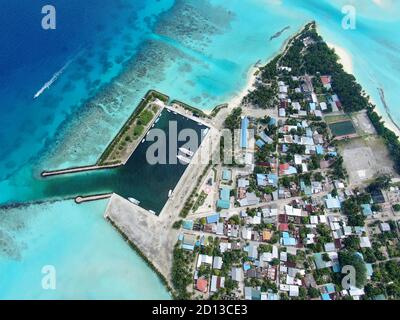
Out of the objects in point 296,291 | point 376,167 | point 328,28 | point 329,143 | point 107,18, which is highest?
point 107,18

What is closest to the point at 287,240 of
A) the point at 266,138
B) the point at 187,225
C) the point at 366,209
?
the point at 366,209

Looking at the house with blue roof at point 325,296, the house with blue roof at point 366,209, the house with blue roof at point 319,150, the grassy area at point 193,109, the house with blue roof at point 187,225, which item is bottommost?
the house with blue roof at point 325,296

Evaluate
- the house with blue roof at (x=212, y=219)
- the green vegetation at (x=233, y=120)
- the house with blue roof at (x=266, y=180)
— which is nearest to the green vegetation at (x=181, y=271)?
the house with blue roof at (x=212, y=219)

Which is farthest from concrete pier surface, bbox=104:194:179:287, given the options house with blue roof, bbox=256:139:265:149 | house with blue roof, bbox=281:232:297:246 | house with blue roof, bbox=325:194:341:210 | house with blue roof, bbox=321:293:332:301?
house with blue roof, bbox=325:194:341:210

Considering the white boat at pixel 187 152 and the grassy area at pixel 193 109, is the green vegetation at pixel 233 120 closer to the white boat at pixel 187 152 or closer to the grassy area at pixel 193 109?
the grassy area at pixel 193 109

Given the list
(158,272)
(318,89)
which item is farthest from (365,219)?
(158,272)

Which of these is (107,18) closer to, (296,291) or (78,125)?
(78,125)
